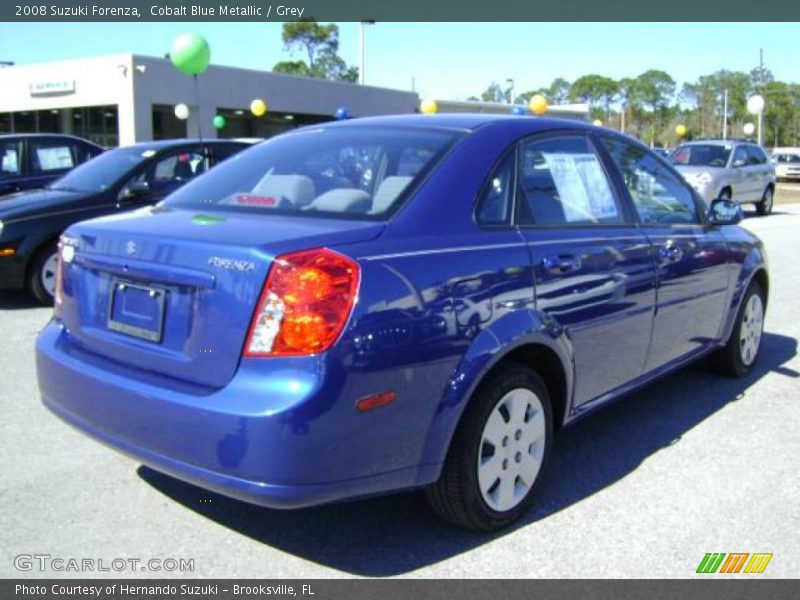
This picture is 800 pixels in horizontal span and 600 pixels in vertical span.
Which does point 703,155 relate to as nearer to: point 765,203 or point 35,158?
point 765,203

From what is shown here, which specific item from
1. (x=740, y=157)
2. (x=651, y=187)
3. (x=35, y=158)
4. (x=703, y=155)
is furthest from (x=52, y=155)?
(x=740, y=157)

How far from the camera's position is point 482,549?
128 inches

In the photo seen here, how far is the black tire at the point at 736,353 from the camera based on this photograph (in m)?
5.47

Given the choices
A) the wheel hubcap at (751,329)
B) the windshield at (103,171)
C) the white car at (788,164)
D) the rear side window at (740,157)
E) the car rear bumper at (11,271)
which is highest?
the white car at (788,164)

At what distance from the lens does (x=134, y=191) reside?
8109 mm

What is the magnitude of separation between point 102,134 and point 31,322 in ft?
117

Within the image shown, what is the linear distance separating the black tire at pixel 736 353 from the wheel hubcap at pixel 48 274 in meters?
5.91

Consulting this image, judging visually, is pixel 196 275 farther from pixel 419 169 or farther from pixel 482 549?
pixel 482 549

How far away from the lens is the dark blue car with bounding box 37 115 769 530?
2.71 m

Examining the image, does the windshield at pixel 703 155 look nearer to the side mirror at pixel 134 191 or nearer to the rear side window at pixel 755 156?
the rear side window at pixel 755 156

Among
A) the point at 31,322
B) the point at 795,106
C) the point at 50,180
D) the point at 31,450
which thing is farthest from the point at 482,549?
the point at 795,106

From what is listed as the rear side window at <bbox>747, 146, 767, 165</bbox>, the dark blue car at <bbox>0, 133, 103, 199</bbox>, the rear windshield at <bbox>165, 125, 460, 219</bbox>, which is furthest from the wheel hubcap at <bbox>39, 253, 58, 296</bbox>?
the rear side window at <bbox>747, 146, 767, 165</bbox>

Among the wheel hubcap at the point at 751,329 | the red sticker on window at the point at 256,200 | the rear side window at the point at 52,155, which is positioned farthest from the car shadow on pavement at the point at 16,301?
the wheel hubcap at the point at 751,329

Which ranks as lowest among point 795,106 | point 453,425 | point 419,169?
point 453,425
